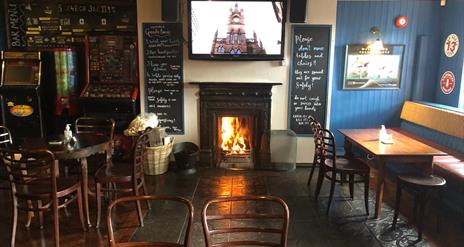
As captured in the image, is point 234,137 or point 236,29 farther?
point 234,137

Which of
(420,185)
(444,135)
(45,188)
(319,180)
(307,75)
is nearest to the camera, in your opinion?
(45,188)

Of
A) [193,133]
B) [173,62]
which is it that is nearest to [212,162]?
[193,133]

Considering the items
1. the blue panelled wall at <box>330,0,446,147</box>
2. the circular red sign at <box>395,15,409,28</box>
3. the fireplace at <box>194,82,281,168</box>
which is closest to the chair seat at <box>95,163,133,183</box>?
the fireplace at <box>194,82,281,168</box>

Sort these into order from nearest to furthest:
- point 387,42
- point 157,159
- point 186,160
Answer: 1. point 157,159
2. point 186,160
3. point 387,42

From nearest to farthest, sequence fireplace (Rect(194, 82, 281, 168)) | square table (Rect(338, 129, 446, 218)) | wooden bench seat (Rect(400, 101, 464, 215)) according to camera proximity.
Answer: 1. square table (Rect(338, 129, 446, 218))
2. wooden bench seat (Rect(400, 101, 464, 215))
3. fireplace (Rect(194, 82, 281, 168))

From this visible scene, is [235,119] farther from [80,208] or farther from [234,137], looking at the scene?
[80,208]

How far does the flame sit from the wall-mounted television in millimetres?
1048

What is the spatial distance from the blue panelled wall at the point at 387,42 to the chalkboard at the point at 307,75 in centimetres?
64

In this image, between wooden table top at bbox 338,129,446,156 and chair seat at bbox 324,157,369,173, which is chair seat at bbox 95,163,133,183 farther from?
wooden table top at bbox 338,129,446,156

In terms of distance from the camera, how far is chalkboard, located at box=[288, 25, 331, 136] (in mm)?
5020

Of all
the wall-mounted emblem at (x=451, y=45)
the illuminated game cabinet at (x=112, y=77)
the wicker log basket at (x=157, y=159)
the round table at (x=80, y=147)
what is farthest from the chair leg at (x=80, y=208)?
the wall-mounted emblem at (x=451, y=45)

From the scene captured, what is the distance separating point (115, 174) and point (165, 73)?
6.76ft

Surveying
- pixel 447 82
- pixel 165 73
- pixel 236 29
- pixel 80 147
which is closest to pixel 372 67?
pixel 447 82

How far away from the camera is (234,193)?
432cm
